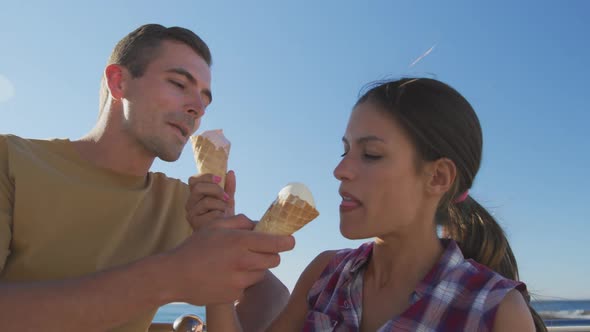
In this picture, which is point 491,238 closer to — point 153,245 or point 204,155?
point 204,155

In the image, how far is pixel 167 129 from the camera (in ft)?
9.25

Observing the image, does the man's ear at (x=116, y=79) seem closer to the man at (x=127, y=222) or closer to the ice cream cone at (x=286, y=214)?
the man at (x=127, y=222)

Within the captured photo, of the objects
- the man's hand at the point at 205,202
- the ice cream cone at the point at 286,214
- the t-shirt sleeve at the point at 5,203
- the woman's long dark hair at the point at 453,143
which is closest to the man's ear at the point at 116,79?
the t-shirt sleeve at the point at 5,203

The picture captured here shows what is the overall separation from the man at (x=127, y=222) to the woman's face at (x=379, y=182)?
1.80 ft

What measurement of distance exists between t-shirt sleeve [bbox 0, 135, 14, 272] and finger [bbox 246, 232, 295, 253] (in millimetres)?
1421

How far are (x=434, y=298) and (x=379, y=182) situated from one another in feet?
1.82

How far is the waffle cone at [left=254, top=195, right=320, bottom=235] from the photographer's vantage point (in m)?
1.75

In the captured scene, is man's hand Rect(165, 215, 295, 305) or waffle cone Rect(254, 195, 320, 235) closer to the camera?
man's hand Rect(165, 215, 295, 305)

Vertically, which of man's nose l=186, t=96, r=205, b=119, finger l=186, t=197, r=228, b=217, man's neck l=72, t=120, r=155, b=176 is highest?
man's nose l=186, t=96, r=205, b=119

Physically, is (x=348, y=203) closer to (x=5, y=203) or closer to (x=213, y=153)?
(x=213, y=153)

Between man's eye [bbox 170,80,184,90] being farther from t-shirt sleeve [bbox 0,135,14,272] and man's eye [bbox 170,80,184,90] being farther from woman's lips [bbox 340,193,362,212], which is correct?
woman's lips [bbox 340,193,362,212]

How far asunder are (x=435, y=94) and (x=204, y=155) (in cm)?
122

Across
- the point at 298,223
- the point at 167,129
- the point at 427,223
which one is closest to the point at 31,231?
the point at 167,129

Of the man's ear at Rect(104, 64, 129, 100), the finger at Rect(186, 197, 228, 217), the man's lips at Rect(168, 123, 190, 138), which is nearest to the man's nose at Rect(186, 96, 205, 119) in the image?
the man's lips at Rect(168, 123, 190, 138)
